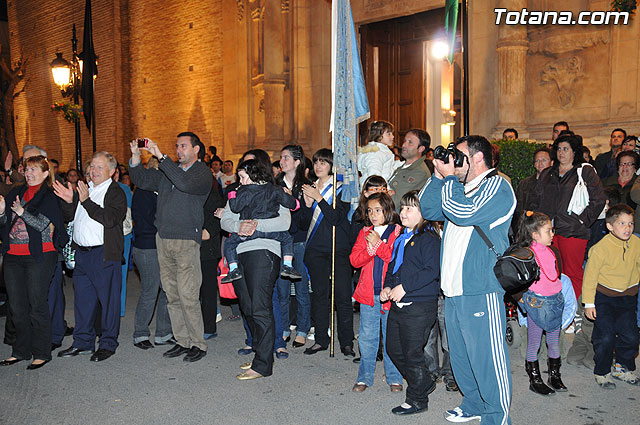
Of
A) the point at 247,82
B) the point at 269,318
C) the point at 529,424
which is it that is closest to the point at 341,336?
the point at 269,318

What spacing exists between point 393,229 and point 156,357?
9.97 ft

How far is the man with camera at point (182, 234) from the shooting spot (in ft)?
21.4

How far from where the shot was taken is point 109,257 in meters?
6.81

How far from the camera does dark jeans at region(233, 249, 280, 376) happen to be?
19.5 feet

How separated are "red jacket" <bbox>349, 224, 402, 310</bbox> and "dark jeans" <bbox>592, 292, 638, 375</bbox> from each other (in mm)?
2044

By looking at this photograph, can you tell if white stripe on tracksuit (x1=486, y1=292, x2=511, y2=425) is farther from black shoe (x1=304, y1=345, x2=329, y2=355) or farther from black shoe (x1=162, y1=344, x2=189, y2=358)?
black shoe (x1=162, y1=344, x2=189, y2=358)

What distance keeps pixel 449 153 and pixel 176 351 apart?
3941 millimetres

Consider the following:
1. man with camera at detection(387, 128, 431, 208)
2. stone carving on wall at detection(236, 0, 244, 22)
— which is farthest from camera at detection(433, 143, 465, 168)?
stone carving on wall at detection(236, 0, 244, 22)

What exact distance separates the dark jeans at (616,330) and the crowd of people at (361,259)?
2 centimetres

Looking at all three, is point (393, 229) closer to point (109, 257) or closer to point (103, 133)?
point (109, 257)

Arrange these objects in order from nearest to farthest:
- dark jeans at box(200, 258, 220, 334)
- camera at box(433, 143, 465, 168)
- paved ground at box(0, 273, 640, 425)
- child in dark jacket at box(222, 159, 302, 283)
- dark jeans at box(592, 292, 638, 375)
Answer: camera at box(433, 143, 465, 168), paved ground at box(0, 273, 640, 425), dark jeans at box(592, 292, 638, 375), child in dark jacket at box(222, 159, 302, 283), dark jeans at box(200, 258, 220, 334)

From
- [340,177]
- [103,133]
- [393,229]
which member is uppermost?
[103,133]

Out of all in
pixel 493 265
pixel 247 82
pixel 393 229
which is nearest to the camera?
pixel 493 265

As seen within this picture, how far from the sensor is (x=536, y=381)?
18.3 feet
